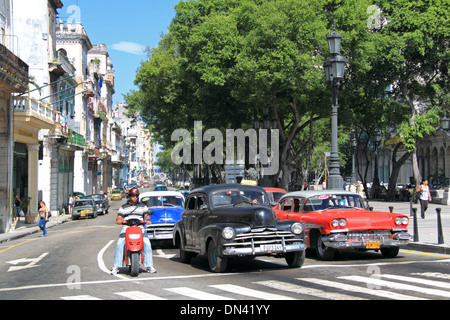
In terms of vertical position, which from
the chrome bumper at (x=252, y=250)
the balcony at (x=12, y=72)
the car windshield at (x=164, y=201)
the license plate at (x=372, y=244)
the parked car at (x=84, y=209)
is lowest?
the parked car at (x=84, y=209)

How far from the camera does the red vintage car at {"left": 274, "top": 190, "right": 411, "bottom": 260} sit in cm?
1284

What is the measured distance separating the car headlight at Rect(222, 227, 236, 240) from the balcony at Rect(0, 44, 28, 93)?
18342mm

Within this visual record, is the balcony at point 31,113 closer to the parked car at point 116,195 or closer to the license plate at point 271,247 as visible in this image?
the license plate at point 271,247

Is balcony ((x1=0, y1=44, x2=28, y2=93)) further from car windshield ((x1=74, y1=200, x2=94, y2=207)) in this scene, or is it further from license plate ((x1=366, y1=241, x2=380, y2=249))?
license plate ((x1=366, y1=241, x2=380, y2=249))

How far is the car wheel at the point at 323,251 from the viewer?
522 inches

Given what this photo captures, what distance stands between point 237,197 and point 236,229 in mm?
1745

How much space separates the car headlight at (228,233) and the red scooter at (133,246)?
163 centimetres

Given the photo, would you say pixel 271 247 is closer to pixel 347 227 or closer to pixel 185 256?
pixel 347 227

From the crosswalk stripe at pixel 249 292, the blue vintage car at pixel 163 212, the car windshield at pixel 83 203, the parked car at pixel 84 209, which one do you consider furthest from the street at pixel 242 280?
the car windshield at pixel 83 203

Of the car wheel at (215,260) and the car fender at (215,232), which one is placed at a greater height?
the car fender at (215,232)

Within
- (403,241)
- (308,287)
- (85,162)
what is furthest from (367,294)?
(85,162)
